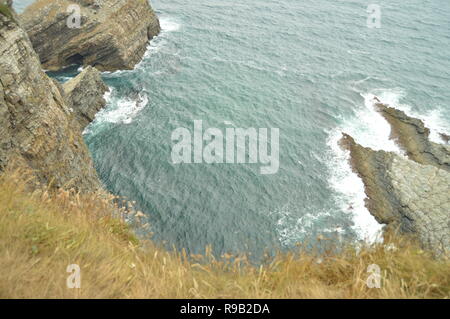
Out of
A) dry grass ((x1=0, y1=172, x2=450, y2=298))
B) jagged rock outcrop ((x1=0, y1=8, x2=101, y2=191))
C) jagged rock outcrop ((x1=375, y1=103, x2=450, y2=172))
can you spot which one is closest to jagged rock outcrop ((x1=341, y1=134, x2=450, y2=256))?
jagged rock outcrop ((x1=375, y1=103, x2=450, y2=172))

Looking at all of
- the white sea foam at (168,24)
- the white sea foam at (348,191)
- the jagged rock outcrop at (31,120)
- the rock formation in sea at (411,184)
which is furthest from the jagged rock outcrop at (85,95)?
the rock formation in sea at (411,184)

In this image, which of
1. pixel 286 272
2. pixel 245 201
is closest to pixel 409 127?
pixel 245 201

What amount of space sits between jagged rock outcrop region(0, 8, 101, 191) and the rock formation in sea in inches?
964

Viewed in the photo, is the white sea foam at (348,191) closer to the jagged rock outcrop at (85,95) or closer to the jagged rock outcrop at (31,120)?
the jagged rock outcrop at (31,120)

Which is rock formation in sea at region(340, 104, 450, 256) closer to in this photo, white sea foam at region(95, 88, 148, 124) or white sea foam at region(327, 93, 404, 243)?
white sea foam at region(327, 93, 404, 243)

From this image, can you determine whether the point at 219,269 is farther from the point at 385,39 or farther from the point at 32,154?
the point at 385,39

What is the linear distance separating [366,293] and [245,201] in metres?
25.9

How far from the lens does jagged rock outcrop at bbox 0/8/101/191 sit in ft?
60.6

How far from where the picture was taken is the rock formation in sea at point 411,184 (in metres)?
29.5

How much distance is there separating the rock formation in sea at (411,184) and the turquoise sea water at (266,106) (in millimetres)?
1507

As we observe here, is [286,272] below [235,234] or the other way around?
the other way around

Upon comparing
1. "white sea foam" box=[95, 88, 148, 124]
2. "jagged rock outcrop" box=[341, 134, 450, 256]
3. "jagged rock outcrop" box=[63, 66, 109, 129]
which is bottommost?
"jagged rock outcrop" box=[341, 134, 450, 256]

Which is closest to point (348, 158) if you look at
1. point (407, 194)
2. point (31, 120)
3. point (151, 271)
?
point (407, 194)
